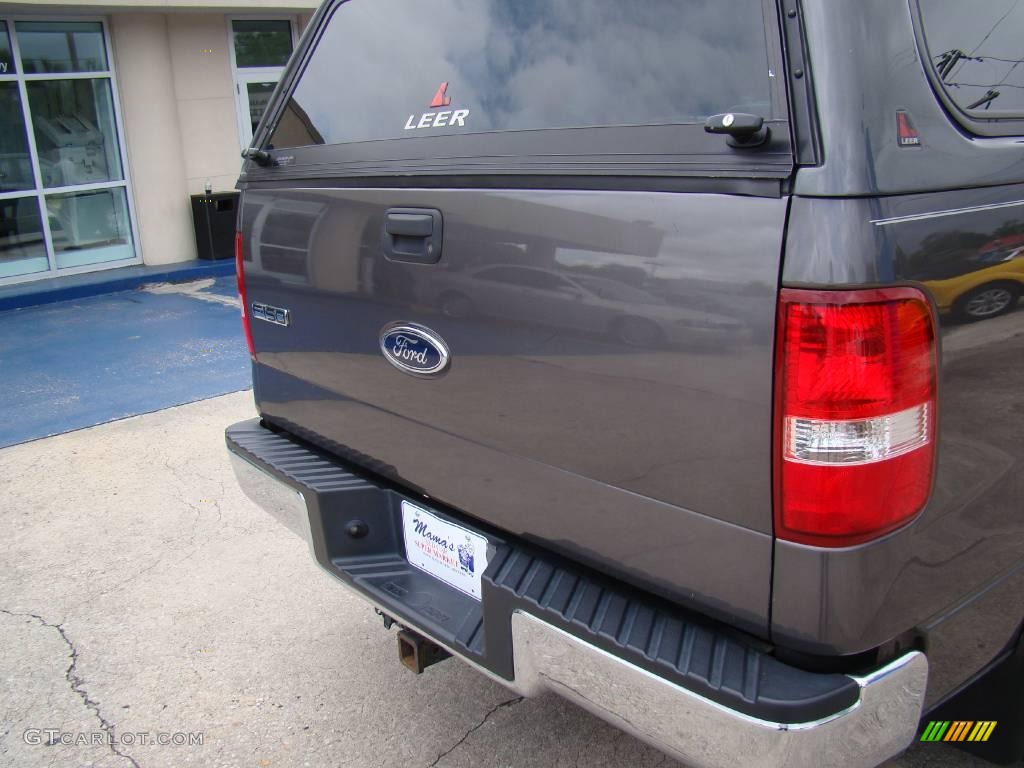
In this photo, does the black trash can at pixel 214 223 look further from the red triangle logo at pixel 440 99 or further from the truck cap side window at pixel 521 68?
the red triangle logo at pixel 440 99

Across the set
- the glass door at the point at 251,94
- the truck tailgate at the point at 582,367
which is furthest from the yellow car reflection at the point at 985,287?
the glass door at the point at 251,94

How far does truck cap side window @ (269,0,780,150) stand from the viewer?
1706 millimetres

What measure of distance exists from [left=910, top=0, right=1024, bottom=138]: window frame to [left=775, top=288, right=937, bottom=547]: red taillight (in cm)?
42

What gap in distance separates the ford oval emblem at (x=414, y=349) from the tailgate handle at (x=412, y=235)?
18cm

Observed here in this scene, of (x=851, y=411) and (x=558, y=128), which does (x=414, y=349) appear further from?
(x=851, y=411)

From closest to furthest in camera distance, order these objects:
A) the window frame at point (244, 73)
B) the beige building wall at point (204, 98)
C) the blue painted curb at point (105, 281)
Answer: the blue painted curb at point (105, 281) → the beige building wall at point (204, 98) → the window frame at point (244, 73)

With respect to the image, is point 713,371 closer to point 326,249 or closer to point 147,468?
point 326,249

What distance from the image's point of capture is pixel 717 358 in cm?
158

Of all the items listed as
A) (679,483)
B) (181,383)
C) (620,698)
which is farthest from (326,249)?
(181,383)

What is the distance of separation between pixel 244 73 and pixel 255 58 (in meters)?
0.28

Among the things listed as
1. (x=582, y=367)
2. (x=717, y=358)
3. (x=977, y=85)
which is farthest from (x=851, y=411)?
(x=977, y=85)

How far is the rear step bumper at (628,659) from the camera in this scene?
1558 millimetres

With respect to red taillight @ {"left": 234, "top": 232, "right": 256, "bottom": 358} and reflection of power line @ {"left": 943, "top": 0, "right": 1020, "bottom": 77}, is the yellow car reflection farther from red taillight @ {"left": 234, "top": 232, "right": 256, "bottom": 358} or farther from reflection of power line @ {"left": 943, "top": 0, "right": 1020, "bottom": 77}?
red taillight @ {"left": 234, "top": 232, "right": 256, "bottom": 358}

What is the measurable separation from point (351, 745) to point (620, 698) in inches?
50.8
